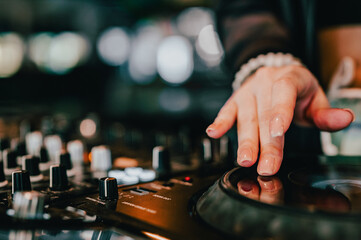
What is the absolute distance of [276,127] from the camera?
58 centimetres

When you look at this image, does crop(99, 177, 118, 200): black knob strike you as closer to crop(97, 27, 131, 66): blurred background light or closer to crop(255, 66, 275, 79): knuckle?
crop(255, 66, 275, 79): knuckle

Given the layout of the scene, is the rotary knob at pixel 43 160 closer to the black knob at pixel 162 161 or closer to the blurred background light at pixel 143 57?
the black knob at pixel 162 161

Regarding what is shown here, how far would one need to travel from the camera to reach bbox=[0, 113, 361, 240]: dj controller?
39 centimetres

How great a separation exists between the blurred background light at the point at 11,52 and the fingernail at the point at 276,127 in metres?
2.69

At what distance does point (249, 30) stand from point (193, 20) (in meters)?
3.18

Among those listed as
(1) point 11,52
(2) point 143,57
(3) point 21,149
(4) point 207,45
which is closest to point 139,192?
(3) point 21,149

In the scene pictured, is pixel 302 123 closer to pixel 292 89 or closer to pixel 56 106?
pixel 292 89

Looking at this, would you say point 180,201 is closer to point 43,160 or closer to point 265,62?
point 43,160

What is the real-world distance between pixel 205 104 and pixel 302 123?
283 cm

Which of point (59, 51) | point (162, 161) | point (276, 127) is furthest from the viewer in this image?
point (59, 51)

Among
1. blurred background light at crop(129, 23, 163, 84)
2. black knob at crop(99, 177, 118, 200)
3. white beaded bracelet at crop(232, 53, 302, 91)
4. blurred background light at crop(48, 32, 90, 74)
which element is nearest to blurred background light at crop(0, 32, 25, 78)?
blurred background light at crop(48, 32, 90, 74)

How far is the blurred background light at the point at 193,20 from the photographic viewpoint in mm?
4082

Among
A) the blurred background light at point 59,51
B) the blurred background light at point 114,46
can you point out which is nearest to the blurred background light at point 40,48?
the blurred background light at point 59,51

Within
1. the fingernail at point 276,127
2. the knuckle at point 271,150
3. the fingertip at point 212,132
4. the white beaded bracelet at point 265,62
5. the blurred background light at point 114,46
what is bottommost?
the knuckle at point 271,150
